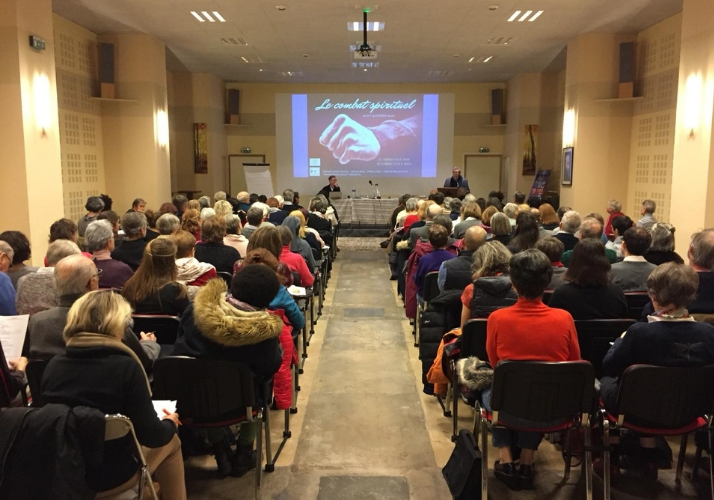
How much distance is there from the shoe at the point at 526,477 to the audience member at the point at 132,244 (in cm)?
313

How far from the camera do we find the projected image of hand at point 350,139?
49.2ft

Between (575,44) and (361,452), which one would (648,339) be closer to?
(361,452)

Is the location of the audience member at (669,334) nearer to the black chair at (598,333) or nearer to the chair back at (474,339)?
the black chair at (598,333)

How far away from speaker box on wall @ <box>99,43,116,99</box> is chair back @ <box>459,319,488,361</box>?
884 centimetres

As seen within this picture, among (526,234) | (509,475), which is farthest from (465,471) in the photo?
(526,234)

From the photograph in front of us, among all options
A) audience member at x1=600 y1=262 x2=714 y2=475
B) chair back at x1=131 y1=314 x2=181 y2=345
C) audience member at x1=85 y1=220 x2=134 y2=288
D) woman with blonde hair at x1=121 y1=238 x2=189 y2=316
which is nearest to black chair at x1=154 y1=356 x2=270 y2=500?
chair back at x1=131 y1=314 x2=181 y2=345

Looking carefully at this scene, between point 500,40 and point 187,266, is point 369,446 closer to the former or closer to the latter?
point 187,266

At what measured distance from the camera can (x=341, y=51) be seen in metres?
11.0

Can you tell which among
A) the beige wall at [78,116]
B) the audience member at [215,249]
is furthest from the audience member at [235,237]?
the beige wall at [78,116]

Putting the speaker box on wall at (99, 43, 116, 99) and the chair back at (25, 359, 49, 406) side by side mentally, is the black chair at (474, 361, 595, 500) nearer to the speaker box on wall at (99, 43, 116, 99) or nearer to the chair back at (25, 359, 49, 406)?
the chair back at (25, 359, 49, 406)

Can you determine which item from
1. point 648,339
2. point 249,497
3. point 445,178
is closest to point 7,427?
point 249,497

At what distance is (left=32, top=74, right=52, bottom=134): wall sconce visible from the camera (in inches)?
259

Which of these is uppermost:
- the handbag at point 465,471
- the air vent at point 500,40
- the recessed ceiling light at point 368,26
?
the air vent at point 500,40

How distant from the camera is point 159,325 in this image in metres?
3.02
